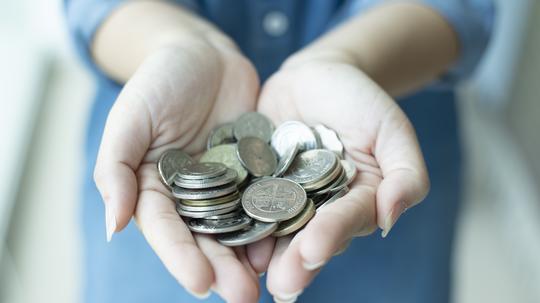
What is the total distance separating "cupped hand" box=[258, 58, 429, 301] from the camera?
23.9 inches

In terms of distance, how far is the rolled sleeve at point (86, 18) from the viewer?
42.2 inches

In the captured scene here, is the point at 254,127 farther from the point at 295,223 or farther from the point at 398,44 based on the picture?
the point at 398,44

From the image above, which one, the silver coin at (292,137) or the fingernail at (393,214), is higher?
the fingernail at (393,214)

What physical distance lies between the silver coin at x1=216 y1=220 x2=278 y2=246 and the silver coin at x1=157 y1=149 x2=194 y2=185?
103 millimetres

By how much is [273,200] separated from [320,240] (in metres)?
0.13

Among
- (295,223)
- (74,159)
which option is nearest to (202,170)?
(295,223)

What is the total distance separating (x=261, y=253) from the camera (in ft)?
2.19

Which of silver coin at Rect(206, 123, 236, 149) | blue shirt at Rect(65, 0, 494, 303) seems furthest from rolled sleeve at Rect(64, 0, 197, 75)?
silver coin at Rect(206, 123, 236, 149)

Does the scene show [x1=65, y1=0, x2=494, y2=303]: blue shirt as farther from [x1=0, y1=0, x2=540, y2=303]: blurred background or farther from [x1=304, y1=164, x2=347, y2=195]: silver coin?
[x1=0, y1=0, x2=540, y2=303]: blurred background

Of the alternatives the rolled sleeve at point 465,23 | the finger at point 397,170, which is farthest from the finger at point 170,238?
the rolled sleeve at point 465,23

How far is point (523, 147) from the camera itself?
5.89 ft

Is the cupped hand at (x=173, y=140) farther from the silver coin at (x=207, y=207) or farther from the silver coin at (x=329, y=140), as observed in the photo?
the silver coin at (x=329, y=140)

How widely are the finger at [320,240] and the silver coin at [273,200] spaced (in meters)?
0.05

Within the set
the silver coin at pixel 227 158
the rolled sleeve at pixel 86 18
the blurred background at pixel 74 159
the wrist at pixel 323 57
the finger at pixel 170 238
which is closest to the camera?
the finger at pixel 170 238
